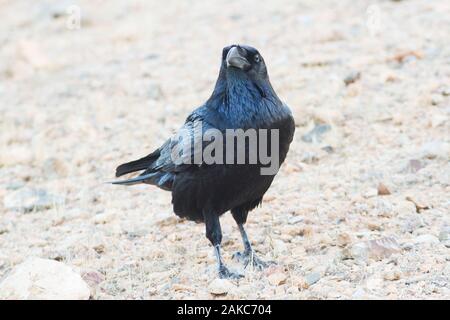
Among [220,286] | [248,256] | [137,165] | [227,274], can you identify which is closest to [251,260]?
[248,256]

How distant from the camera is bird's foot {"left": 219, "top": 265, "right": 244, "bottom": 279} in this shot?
16.1ft

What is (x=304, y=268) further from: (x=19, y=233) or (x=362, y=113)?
(x=362, y=113)

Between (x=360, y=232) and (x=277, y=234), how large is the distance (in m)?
0.65

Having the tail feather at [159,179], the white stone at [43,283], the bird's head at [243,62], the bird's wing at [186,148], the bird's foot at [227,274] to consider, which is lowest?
the bird's foot at [227,274]

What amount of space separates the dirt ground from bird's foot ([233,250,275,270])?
0.12 m

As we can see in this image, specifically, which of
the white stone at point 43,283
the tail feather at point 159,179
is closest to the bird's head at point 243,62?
the tail feather at point 159,179

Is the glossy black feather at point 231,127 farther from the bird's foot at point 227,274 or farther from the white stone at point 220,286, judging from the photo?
the white stone at point 220,286

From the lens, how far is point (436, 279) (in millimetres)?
4461

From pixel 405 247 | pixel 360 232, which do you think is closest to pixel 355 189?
pixel 360 232

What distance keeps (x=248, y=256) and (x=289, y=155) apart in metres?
2.35

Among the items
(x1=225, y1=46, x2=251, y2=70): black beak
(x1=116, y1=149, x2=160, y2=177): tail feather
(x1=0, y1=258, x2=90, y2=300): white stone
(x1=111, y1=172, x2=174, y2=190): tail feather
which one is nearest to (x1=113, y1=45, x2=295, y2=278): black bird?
(x1=225, y1=46, x2=251, y2=70): black beak

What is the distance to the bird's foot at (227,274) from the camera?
4.92 metres

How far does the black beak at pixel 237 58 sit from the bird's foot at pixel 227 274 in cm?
138

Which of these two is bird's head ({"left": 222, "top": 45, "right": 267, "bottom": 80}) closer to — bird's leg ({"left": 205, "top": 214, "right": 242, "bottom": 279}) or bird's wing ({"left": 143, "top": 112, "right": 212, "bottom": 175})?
bird's wing ({"left": 143, "top": 112, "right": 212, "bottom": 175})
